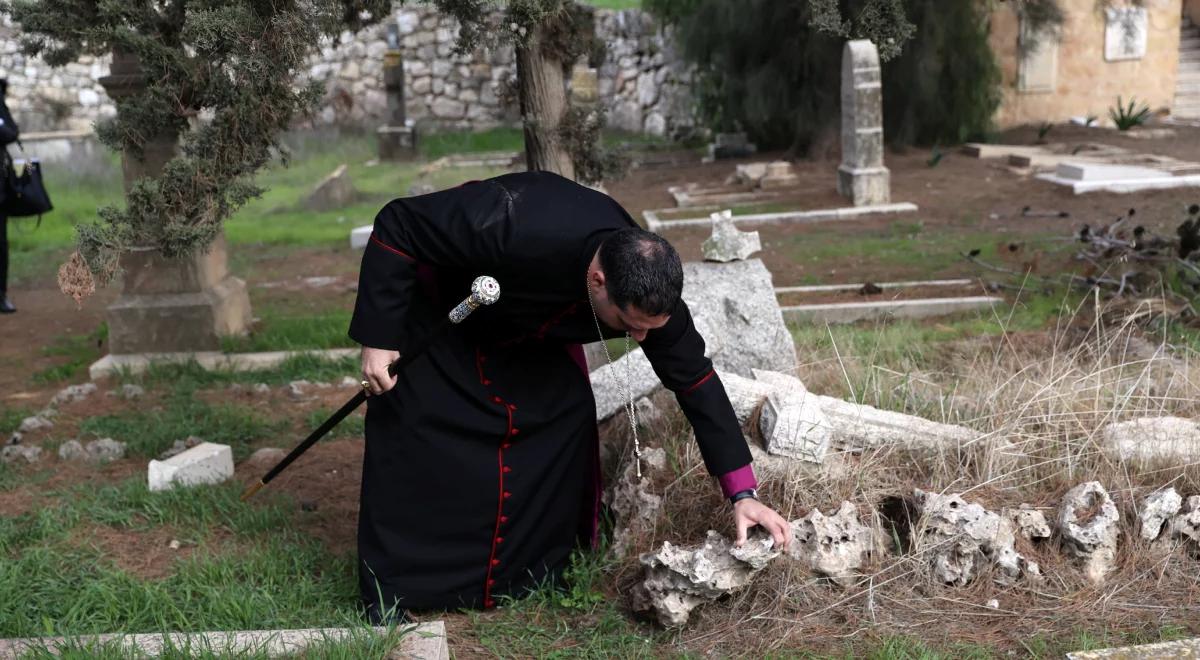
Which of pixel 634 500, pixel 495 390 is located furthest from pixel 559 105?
pixel 634 500

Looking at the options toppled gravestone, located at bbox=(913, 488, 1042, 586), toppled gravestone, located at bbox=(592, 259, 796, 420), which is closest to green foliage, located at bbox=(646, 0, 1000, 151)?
toppled gravestone, located at bbox=(592, 259, 796, 420)

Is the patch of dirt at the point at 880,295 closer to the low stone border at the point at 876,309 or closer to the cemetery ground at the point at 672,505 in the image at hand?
the low stone border at the point at 876,309

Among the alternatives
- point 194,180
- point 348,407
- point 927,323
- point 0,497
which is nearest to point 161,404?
point 0,497

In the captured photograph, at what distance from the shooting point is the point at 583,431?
3764 mm

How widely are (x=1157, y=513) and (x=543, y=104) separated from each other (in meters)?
2.96

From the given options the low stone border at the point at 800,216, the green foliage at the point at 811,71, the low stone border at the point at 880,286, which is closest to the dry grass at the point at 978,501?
the low stone border at the point at 880,286

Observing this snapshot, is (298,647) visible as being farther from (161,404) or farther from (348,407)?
(161,404)

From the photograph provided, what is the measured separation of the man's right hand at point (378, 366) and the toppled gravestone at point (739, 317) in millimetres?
1591

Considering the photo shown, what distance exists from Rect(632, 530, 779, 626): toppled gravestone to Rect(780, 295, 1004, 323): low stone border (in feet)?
11.9

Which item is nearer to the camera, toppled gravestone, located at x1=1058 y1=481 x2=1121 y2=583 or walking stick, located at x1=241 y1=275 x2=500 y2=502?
walking stick, located at x1=241 y1=275 x2=500 y2=502

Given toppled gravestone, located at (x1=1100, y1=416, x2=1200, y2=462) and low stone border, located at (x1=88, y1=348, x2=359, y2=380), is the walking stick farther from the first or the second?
low stone border, located at (x1=88, y1=348, x2=359, y2=380)

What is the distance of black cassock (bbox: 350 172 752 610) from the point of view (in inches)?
130

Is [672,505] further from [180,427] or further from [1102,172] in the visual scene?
[1102,172]

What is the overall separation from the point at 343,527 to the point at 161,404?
7.21ft
